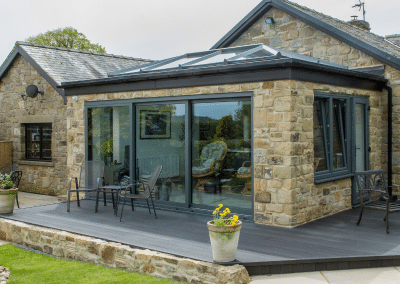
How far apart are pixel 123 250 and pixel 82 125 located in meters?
4.49

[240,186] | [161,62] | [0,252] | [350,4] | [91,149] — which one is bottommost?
[0,252]

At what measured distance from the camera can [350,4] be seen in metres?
13.7

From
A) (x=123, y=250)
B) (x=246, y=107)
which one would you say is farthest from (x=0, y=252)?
(x=246, y=107)

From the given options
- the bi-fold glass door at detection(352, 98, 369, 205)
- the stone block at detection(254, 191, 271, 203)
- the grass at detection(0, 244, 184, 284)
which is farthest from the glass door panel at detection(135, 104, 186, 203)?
the bi-fold glass door at detection(352, 98, 369, 205)

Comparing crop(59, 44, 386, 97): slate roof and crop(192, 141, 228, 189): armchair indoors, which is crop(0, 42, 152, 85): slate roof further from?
crop(192, 141, 228, 189): armchair indoors

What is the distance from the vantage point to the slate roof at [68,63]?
12.1 m

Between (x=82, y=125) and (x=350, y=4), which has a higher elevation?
(x=350, y=4)

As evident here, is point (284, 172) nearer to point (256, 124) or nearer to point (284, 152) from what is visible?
point (284, 152)

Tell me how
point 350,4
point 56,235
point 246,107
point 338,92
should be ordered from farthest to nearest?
point 350,4, point 338,92, point 246,107, point 56,235

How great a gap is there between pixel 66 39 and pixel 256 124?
27.6 m

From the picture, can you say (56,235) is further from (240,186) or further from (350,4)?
(350,4)

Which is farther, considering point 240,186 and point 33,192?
point 33,192

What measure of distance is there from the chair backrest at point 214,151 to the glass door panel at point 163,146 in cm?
43

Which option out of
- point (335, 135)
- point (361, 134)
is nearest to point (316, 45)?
point (361, 134)
